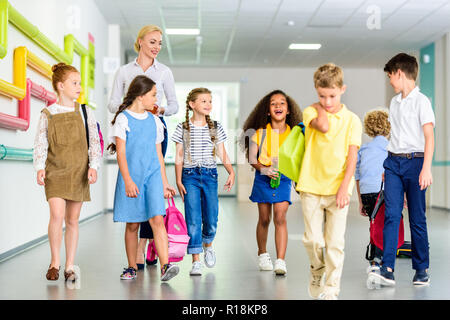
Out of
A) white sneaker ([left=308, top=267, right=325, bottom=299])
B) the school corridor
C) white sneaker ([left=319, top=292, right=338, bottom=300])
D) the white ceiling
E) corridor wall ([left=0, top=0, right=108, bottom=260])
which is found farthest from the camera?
the white ceiling

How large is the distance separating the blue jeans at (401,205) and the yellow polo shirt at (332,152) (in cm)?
62

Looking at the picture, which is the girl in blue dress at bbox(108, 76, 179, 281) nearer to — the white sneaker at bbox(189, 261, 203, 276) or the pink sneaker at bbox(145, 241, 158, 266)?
the white sneaker at bbox(189, 261, 203, 276)

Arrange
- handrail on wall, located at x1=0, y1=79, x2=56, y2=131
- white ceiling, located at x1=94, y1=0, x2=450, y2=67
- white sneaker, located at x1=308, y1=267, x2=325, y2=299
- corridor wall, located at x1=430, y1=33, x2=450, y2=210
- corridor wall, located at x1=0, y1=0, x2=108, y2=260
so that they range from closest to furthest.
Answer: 1. white sneaker, located at x1=308, y1=267, x2=325, y2=299
2. handrail on wall, located at x1=0, y1=79, x2=56, y2=131
3. corridor wall, located at x1=0, y1=0, x2=108, y2=260
4. white ceiling, located at x1=94, y1=0, x2=450, y2=67
5. corridor wall, located at x1=430, y1=33, x2=450, y2=210

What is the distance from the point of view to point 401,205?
3.00 meters

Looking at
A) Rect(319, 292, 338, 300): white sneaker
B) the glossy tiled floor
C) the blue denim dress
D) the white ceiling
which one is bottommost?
the glossy tiled floor

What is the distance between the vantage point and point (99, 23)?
26.3 feet

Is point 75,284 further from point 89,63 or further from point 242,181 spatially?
point 242,181

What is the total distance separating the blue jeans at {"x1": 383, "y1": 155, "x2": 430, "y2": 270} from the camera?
296 cm

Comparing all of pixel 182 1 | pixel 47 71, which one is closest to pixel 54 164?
pixel 47 71

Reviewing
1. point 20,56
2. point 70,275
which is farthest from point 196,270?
point 20,56

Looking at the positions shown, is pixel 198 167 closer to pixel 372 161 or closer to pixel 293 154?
pixel 293 154

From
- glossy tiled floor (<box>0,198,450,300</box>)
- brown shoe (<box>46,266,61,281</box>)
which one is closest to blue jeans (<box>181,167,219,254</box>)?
glossy tiled floor (<box>0,198,450,300</box>)

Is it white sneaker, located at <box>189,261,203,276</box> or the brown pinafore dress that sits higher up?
the brown pinafore dress

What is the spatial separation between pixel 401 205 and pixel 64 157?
1.83m
